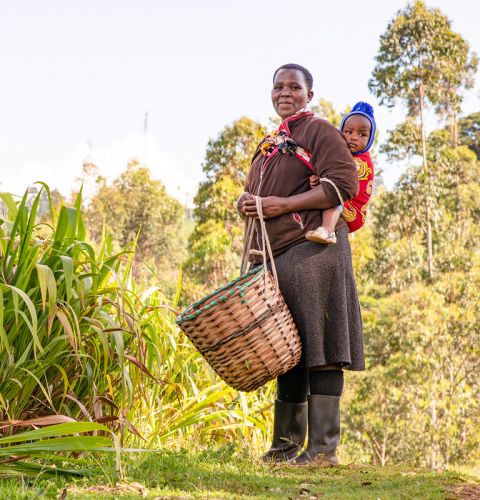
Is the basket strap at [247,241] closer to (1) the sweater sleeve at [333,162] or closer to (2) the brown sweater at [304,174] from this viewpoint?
(2) the brown sweater at [304,174]

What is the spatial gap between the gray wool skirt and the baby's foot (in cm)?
7

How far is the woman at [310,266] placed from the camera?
3.34 m

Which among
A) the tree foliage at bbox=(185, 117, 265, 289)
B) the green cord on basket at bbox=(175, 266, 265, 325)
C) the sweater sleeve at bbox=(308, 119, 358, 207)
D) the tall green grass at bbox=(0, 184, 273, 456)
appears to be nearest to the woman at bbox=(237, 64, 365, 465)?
the sweater sleeve at bbox=(308, 119, 358, 207)

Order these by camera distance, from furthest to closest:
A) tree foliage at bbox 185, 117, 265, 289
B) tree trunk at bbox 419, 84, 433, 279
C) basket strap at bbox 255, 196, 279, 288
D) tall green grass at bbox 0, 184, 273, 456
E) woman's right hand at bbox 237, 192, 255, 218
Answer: tree foliage at bbox 185, 117, 265, 289 < tree trunk at bbox 419, 84, 433, 279 < woman's right hand at bbox 237, 192, 255, 218 < basket strap at bbox 255, 196, 279, 288 < tall green grass at bbox 0, 184, 273, 456

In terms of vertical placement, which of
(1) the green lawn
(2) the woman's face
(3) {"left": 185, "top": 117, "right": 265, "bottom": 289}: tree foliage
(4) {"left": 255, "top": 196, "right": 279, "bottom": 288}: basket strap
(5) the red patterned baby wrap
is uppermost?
(3) {"left": 185, "top": 117, "right": 265, "bottom": 289}: tree foliage

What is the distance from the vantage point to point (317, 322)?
3.35m

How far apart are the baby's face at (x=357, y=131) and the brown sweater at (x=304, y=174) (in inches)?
7.4

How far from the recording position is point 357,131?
362 centimetres

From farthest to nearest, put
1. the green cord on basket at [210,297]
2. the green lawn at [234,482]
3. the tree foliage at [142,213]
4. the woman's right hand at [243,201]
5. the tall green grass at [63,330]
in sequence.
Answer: the tree foliage at [142,213]
the woman's right hand at [243,201]
the green cord on basket at [210,297]
the tall green grass at [63,330]
the green lawn at [234,482]

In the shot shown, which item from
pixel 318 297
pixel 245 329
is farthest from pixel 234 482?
pixel 318 297

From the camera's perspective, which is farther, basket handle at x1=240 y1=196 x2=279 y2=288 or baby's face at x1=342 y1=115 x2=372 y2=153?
baby's face at x1=342 y1=115 x2=372 y2=153

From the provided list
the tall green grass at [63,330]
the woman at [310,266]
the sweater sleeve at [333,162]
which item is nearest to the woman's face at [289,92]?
the woman at [310,266]

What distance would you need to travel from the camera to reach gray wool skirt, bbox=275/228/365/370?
3334mm

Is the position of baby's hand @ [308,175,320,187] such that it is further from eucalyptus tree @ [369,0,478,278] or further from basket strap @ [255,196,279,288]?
eucalyptus tree @ [369,0,478,278]
